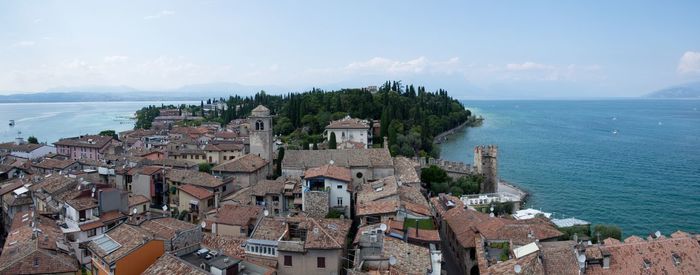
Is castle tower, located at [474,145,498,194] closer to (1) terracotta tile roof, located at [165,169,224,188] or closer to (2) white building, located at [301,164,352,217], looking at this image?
(2) white building, located at [301,164,352,217]

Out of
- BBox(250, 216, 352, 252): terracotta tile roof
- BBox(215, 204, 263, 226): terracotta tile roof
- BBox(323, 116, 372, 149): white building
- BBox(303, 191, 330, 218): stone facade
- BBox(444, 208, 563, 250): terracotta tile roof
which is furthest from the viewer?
BBox(323, 116, 372, 149): white building

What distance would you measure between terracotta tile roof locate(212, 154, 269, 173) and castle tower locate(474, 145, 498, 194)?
15.8 meters

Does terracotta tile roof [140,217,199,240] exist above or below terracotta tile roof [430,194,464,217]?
above

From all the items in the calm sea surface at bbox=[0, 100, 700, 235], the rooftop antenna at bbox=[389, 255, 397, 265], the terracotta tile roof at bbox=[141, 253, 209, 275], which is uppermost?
the terracotta tile roof at bbox=[141, 253, 209, 275]

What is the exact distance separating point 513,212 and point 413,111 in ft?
106

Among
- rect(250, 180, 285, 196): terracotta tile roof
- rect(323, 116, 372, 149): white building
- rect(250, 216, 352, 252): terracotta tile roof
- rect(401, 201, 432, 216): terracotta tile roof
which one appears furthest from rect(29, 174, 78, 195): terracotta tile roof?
rect(323, 116, 372, 149): white building

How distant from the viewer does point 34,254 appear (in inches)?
619

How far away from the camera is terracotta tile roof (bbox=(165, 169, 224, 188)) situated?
25.9 meters

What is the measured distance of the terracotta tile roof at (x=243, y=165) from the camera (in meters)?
28.6

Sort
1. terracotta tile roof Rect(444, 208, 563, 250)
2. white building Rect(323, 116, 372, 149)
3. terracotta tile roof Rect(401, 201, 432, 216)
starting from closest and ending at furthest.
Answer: terracotta tile roof Rect(444, 208, 563, 250) < terracotta tile roof Rect(401, 201, 432, 216) < white building Rect(323, 116, 372, 149)

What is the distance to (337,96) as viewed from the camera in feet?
190

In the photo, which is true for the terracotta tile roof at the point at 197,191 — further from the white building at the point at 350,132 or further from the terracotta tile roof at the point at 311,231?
the white building at the point at 350,132

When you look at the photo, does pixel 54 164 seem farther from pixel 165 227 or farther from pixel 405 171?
pixel 405 171

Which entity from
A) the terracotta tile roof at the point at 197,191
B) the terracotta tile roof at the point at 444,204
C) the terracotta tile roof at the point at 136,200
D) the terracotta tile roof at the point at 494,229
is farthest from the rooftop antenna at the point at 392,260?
the terracotta tile roof at the point at 136,200
